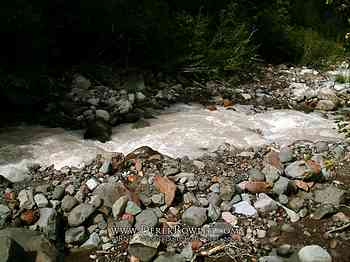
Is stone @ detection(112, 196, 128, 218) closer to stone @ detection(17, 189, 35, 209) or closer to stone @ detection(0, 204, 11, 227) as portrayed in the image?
stone @ detection(17, 189, 35, 209)

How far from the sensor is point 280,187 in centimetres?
313

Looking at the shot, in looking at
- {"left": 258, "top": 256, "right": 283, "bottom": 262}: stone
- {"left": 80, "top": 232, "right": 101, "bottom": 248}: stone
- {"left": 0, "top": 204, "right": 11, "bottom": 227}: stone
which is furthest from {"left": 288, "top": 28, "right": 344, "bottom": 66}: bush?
{"left": 0, "top": 204, "right": 11, "bottom": 227}: stone

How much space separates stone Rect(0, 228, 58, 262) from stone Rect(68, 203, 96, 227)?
27 cm

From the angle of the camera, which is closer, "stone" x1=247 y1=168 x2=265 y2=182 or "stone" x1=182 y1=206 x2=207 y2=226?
"stone" x1=182 y1=206 x2=207 y2=226

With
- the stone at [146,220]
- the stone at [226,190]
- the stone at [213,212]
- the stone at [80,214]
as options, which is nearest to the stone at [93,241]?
the stone at [80,214]

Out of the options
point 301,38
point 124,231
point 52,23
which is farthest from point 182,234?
point 301,38

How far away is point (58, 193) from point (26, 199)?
192 millimetres

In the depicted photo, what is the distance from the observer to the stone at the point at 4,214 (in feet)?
9.01

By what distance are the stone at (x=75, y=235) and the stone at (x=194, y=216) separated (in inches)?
23.3

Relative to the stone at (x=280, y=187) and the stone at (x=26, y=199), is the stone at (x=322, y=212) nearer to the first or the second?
the stone at (x=280, y=187)

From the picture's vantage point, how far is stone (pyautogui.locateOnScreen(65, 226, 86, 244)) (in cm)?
271

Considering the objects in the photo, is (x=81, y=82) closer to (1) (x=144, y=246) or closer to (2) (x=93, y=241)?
(2) (x=93, y=241)

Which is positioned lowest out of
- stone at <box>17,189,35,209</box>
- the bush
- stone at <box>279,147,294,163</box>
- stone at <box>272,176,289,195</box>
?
stone at <box>17,189,35,209</box>

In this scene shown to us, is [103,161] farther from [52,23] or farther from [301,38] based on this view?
[301,38]
